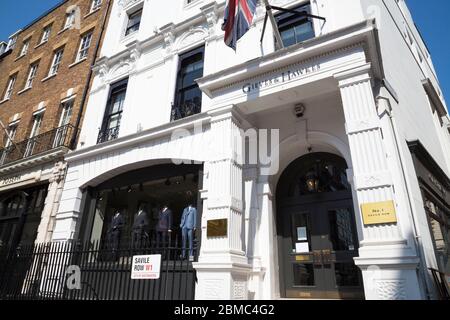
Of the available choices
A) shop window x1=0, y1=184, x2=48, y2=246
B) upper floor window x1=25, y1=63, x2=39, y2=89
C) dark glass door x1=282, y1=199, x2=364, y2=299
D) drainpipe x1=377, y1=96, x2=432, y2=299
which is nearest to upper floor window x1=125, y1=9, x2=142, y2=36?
upper floor window x1=25, y1=63, x2=39, y2=89

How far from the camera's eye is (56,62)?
1667 centimetres

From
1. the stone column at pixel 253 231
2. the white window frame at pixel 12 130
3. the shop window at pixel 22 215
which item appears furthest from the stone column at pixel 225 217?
the white window frame at pixel 12 130

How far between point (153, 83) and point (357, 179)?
840cm

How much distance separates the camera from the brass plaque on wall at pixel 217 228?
647 cm

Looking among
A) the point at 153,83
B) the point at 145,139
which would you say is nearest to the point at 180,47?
the point at 153,83

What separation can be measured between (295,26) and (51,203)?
1084 cm

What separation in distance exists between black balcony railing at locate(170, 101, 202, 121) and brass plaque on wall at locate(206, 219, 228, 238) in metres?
4.27

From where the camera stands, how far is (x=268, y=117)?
855 cm

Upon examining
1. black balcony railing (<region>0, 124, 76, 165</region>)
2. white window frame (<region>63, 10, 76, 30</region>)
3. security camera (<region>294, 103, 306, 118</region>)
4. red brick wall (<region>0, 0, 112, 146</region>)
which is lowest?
security camera (<region>294, 103, 306, 118</region>)

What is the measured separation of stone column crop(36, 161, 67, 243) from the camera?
36.1 feet

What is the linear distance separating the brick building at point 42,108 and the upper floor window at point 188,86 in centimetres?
517

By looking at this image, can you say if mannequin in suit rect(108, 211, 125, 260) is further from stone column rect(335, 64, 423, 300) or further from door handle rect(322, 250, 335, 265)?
stone column rect(335, 64, 423, 300)

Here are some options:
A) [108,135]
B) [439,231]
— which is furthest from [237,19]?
[439,231]

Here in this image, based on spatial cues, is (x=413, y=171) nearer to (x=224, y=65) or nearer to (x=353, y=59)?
(x=353, y=59)
